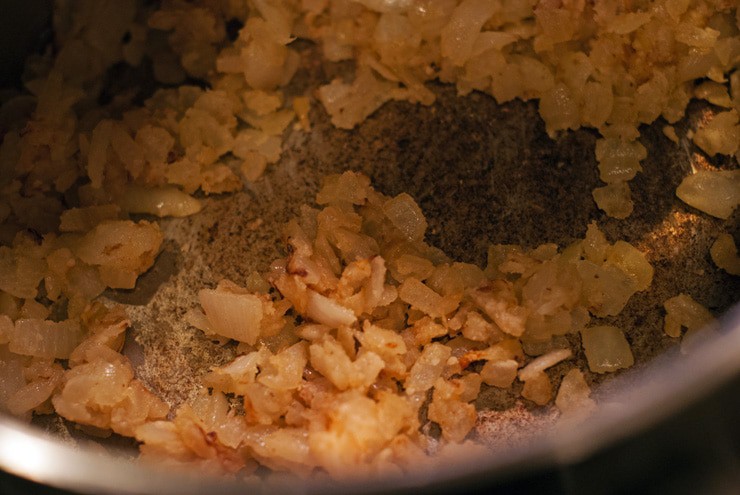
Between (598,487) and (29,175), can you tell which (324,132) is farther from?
(598,487)

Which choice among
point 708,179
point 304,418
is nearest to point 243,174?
point 304,418

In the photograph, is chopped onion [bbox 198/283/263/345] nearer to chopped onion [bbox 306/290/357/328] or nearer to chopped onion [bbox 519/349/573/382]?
chopped onion [bbox 306/290/357/328]

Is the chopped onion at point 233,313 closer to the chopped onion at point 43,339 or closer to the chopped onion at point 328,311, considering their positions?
the chopped onion at point 328,311

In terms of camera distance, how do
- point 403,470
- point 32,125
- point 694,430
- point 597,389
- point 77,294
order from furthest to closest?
point 32,125
point 77,294
point 597,389
point 403,470
point 694,430

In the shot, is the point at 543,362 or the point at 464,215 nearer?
the point at 543,362

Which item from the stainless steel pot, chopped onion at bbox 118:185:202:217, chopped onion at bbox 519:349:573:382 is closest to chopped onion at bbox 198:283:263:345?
the stainless steel pot

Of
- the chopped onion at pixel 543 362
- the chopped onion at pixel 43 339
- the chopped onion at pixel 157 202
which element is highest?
the chopped onion at pixel 157 202

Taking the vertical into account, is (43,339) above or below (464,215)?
below

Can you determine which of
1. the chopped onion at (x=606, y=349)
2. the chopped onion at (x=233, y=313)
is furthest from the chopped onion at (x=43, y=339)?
the chopped onion at (x=606, y=349)

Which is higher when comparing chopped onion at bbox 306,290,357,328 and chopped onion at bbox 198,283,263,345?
chopped onion at bbox 306,290,357,328

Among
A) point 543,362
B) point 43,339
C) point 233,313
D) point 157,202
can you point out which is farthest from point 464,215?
point 43,339

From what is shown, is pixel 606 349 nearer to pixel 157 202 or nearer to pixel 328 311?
pixel 328 311
